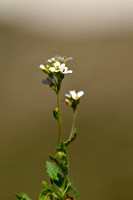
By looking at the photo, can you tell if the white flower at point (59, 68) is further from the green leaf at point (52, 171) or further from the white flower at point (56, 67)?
the green leaf at point (52, 171)

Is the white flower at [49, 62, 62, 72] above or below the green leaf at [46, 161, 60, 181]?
above

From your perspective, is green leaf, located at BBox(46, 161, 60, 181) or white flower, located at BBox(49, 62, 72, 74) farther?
white flower, located at BBox(49, 62, 72, 74)

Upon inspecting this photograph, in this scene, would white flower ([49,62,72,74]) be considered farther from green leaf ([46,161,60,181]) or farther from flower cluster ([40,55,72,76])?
green leaf ([46,161,60,181])

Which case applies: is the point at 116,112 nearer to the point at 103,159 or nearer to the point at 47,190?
the point at 103,159

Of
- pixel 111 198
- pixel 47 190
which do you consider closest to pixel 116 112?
pixel 111 198

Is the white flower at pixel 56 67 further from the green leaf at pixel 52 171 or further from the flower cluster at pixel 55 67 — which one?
the green leaf at pixel 52 171

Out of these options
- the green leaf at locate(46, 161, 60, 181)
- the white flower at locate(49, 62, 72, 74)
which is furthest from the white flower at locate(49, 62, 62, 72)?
the green leaf at locate(46, 161, 60, 181)

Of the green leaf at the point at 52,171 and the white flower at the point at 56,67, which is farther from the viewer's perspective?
the white flower at the point at 56,67

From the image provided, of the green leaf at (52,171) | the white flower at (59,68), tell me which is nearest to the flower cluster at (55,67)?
the white flower at (59,68)

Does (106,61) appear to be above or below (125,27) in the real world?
below

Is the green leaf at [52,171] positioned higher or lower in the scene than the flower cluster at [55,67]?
lower

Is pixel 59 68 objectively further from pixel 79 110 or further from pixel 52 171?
pixel 79 110
